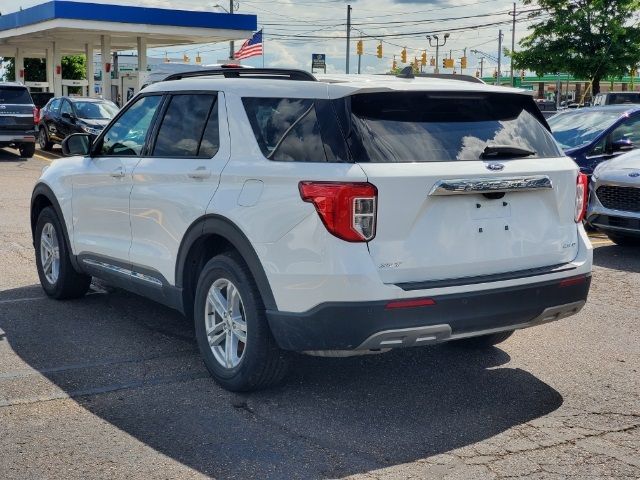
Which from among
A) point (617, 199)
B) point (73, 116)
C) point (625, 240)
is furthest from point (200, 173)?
point (73, 116)

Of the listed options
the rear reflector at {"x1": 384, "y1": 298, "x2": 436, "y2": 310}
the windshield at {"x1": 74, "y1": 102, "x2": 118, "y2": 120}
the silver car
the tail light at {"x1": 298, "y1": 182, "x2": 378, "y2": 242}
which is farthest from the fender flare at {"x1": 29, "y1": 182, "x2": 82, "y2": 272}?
the windshield at {"x1": 74, "y1": 102, "x2": 118, "y2": 120}

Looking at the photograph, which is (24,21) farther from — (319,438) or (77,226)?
(319,438)

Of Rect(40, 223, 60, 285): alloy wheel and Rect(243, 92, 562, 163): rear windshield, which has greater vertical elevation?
Rect(243, 92, 562, 163): rear windshield

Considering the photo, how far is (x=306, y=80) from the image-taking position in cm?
498

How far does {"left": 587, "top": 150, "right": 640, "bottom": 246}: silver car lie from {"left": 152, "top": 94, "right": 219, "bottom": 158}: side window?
19.1ft

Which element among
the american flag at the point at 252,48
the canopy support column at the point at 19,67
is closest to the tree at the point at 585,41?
the american flag at the point at 252,48

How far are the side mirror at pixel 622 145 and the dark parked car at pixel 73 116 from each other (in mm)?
14765

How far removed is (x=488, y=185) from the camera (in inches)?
184

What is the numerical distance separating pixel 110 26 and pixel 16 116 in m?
16.1

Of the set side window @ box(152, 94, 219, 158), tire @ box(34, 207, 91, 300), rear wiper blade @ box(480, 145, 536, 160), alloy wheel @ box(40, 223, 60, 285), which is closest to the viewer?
rear wiper blade @ box(480, 145, 536, 160)

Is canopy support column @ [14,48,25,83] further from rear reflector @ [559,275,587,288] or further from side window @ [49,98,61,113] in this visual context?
rear reflector @ [559,275,587,288]

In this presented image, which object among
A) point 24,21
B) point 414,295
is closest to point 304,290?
point 414,295

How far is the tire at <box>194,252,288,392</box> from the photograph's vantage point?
4.86m

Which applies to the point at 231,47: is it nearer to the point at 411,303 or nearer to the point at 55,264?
the point at 55,264
